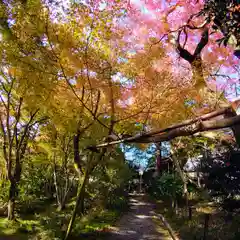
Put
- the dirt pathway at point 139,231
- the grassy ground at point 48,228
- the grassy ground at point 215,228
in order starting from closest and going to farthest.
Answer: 1. the grassy ground at point 215,228
2. the grassy ground at point 48,228
3. the dirt pathway at point 139,231

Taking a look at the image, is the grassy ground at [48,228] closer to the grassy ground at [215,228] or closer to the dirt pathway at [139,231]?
the dirt pathway at [139,231]

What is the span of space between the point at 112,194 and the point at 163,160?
952cm

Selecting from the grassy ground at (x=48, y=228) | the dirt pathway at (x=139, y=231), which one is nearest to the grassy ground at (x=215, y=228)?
the dirt pathway at (x=139, y=231)

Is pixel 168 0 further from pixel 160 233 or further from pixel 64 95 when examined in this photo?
pixel 160 233

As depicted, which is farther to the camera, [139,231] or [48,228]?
[139,231]

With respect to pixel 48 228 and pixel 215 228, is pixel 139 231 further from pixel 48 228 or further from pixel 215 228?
pixel 48 228

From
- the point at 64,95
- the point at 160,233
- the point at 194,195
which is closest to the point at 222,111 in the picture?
the point at 64,95

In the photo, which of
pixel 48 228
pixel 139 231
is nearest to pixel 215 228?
pixel 139 231

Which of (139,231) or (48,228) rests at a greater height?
(48,228)

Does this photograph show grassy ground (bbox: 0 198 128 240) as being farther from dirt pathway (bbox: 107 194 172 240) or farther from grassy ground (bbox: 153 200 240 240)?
grassy ground (bbox: 153 200 240 240)

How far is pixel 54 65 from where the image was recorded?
14.1ft

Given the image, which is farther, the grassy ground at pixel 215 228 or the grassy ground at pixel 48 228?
the grassy ground at pixel 48 228

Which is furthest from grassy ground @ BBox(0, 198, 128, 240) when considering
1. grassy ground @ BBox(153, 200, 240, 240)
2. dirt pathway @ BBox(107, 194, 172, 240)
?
grassy ground @ BBox(153, 200, 240, 240)

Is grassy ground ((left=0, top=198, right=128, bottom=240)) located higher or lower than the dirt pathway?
higher
